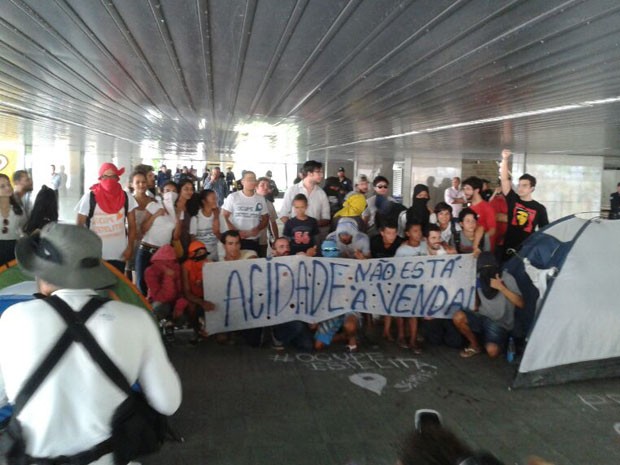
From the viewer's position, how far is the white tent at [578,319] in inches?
210

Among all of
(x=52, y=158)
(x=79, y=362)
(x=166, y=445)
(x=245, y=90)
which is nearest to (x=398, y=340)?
(x=166, y=445)

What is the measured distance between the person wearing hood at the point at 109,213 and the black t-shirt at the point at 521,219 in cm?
486

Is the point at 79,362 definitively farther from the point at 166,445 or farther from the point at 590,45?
the point at 590,45

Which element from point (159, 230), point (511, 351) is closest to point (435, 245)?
point (511, 351)

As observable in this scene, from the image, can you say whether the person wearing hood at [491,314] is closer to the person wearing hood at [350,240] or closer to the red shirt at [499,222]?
the red shirt at [499,222]

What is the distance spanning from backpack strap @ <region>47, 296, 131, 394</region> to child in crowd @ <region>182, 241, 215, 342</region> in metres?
4.59

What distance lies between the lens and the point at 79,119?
40.7 feet

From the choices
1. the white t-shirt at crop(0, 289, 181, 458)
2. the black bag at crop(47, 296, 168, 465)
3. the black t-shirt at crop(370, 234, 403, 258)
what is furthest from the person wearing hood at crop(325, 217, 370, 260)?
the white t-shirt at crop(0, 289, 181, 458)

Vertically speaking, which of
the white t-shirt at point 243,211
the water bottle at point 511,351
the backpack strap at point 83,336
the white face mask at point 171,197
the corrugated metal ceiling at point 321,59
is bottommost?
the water bottle at point 511,351

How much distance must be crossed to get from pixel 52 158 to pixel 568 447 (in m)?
25.5

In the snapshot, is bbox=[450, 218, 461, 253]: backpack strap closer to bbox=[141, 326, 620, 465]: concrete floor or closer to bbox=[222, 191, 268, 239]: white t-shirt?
bbox=[141, 326, 620, 465]: concrete floor

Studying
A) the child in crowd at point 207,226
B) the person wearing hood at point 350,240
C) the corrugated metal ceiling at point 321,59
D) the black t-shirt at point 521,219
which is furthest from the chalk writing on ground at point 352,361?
the corrugated metal ceiling at point 321,59

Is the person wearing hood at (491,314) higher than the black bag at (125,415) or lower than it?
lower

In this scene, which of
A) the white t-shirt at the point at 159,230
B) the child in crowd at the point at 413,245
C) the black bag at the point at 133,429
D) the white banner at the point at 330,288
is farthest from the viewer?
the white t-shirt at the point at 159,230
